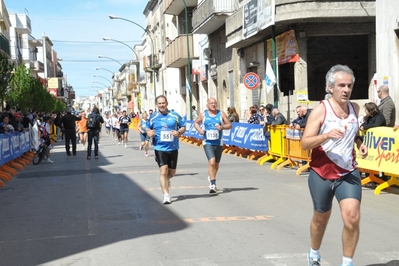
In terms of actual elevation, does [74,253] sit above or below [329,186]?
below

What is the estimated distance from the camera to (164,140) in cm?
1077

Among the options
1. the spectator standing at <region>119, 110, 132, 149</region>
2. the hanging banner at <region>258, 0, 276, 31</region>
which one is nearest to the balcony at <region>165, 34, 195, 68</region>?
the spectator standing at <region>119, 110, 132, 149</region>

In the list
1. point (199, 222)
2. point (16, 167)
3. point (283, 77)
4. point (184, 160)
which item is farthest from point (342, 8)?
point (199, 222)

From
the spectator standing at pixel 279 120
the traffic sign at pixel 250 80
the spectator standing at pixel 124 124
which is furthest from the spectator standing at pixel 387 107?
the spectator standing at pixel 124 124

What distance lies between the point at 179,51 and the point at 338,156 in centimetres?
3711

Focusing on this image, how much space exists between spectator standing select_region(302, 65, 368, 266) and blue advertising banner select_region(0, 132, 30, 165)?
12994 mm

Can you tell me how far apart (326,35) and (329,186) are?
18256mm

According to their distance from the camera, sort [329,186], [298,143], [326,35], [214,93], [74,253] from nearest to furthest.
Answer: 1. [329,186]
2. [74,253]
3. [298,143]
4. [326,35]
5. [214,93]

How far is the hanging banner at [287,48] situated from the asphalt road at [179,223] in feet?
28.3

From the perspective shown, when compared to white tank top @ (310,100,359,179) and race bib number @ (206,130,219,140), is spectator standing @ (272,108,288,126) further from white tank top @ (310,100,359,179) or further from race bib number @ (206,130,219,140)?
white tank top @ (310,100,359,179)

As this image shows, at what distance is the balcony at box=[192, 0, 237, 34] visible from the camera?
30.9 metres

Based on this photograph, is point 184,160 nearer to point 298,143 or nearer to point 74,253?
point 298,143

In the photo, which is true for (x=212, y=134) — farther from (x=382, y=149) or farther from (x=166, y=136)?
(x=382, y=149)

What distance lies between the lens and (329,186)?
218 inches
